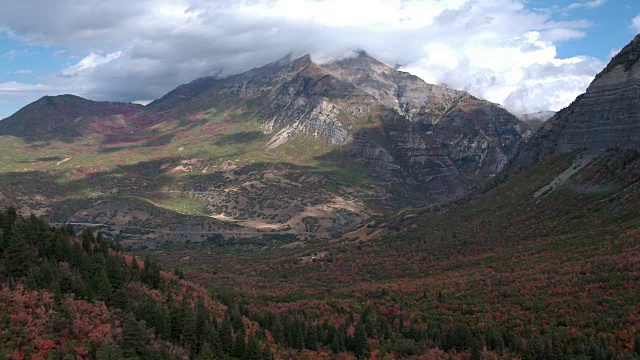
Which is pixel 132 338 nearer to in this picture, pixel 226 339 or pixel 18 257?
pixel 226 339

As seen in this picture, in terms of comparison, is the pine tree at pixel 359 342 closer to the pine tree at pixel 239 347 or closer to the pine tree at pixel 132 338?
the pine tree at pixel 239 347

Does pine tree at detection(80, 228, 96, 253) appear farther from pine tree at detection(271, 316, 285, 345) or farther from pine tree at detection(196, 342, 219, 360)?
pine tree at detection(196, 342, 219, 360)

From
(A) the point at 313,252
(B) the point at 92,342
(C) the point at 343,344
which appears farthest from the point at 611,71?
(B) the point at 92,342

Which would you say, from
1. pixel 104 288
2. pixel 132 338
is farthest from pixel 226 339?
pixel 104 288

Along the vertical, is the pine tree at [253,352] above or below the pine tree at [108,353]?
below

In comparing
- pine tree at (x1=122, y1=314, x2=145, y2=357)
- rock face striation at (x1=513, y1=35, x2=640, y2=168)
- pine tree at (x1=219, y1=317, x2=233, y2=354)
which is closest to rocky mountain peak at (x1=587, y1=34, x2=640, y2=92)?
rock face striation at (x1=513, y1=35, x2=640, y2=168)

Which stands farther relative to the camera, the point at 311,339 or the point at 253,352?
the point at 311,339

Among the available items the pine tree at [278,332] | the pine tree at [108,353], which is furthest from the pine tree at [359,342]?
the pine tree at [108,353]

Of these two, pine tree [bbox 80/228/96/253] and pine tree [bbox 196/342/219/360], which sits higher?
→ pine tree [bbox 80/228/96/253]
